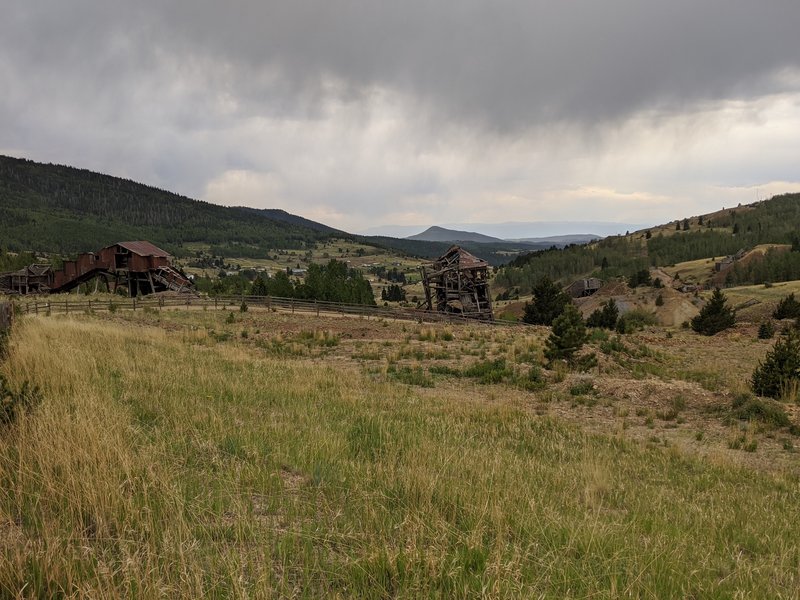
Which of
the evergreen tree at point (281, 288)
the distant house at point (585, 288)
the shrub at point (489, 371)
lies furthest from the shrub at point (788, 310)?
the evergreen tree at point (281, 288)

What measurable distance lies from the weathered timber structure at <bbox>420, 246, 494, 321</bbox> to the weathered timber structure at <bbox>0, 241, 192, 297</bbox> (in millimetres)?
28930

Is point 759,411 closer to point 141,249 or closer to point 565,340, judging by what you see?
point 565,340

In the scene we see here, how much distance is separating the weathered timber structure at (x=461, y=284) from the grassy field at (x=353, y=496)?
32.6 metres

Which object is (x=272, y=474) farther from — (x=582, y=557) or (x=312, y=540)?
(x=582, y=557)

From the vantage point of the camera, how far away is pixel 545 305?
43750 millimetres

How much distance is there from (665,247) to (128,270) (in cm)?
14742

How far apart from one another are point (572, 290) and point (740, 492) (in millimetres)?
81982

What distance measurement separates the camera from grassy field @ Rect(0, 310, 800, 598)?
281 centimetres

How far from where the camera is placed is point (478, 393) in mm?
13820

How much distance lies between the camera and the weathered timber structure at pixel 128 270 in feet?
160

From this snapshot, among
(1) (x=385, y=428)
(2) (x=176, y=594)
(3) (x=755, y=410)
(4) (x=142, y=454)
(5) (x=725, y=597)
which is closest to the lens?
(2) (x=176, y=594)

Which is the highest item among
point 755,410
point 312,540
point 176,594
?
point 176,594

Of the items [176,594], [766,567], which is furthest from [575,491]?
[176,594]

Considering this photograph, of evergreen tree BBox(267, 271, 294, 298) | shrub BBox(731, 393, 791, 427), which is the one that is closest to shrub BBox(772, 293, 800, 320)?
shrub BBox(731, 393, 791, 427)
